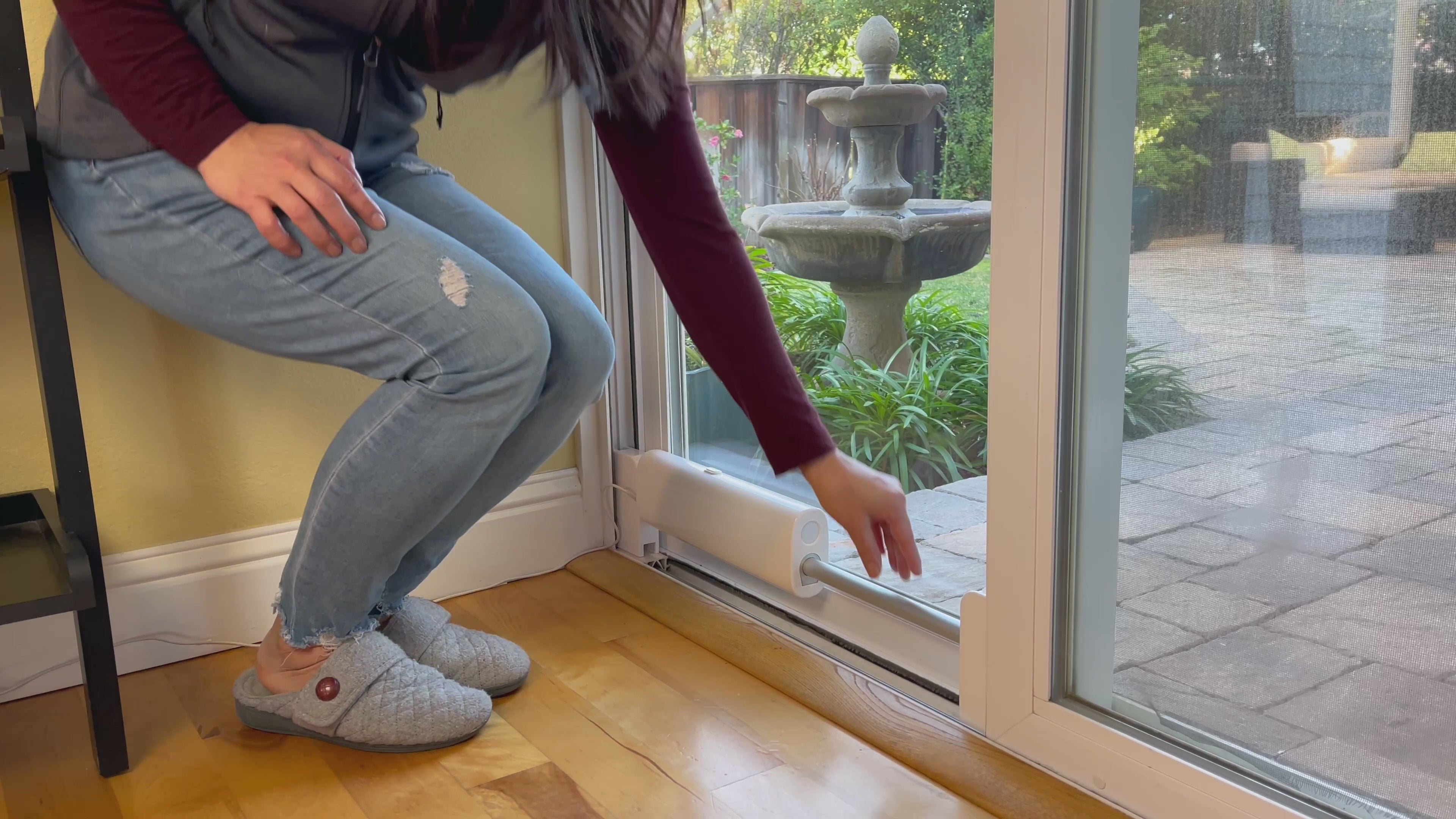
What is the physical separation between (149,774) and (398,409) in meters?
0.48

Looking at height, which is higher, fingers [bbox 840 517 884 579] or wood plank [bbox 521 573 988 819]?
fingers [bbox 840 517 884 579]

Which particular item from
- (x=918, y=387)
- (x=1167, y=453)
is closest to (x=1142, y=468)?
(x=1167, y=453)

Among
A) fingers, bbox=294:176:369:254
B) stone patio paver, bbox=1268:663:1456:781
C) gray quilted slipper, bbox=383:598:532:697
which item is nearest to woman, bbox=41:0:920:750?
fingers, bbox=294:176:369:254

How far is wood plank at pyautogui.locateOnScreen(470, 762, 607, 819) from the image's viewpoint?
3.53 feet

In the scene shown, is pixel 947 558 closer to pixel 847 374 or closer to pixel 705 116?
pixel 847 374

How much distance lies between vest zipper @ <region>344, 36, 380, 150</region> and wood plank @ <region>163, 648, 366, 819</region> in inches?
24.4

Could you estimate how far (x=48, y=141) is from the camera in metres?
1.07

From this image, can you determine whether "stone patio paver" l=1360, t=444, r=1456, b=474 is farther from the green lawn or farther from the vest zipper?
the vest zipper

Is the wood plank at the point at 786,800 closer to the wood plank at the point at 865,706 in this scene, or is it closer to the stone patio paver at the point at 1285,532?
the wood plank at the point at 865,706

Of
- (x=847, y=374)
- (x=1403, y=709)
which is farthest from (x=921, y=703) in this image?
(x=1403, y=709)

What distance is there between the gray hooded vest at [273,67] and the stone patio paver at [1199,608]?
0.75 metres

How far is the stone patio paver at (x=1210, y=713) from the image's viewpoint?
94cm

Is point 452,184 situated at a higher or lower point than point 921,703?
higher

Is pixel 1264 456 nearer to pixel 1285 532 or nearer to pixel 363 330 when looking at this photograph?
pixel 1285 532
